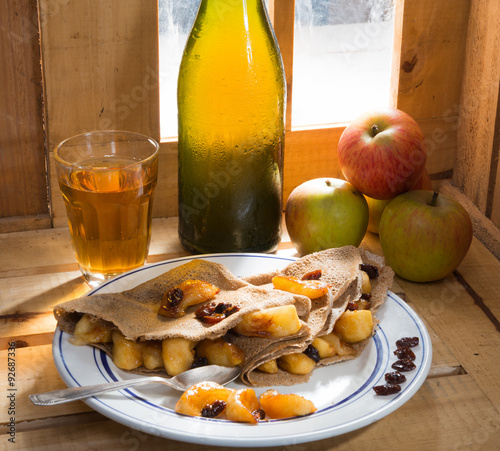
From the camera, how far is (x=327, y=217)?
1044 mm

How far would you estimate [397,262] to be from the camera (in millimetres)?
1021

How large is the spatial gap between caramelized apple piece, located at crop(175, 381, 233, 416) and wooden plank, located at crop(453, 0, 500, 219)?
25.4 inches

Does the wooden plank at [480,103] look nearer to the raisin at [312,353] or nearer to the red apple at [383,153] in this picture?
the red apple at [383,153]

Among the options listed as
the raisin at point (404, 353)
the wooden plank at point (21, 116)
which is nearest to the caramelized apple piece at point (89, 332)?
the raisin at point (404, 353)

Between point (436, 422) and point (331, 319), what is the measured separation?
158 millimetres

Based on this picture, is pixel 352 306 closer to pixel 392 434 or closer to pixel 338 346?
pixel 338 346

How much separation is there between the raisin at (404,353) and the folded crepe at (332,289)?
0.04 meters

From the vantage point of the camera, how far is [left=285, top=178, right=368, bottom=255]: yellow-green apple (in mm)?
1046

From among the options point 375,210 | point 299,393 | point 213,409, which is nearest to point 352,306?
point 299,393

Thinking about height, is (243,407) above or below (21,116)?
below

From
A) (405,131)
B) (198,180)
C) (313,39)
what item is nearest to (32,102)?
(198,180)

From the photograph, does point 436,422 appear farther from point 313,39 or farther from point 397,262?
point 313,39

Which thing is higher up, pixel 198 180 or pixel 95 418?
pixel 198 180

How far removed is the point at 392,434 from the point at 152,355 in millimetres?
272
